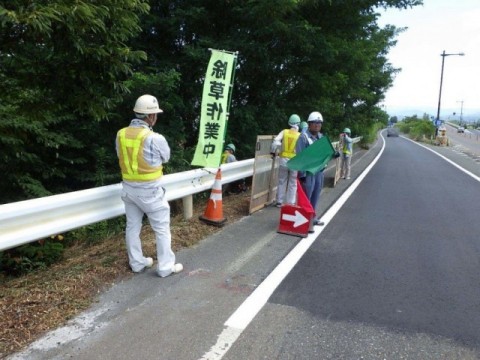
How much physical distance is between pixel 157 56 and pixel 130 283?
24.2 ft

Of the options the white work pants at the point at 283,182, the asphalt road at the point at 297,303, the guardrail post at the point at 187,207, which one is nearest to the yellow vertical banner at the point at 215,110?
the guardrail post at the point at 187,207

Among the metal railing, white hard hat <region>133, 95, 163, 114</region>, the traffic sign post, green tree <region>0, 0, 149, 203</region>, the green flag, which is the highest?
green tree <region>0, 0, 149, 203</region>

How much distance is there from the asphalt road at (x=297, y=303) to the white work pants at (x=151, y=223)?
0.55ft

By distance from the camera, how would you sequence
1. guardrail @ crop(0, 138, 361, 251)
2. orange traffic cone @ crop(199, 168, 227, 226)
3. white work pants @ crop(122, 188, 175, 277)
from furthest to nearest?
orange traffic cone @ crop(199, 168, 227, 226)
white work pants @ crop(122, 188, 175, 277)
guardrail @ crop(0, 138, 361, 251)

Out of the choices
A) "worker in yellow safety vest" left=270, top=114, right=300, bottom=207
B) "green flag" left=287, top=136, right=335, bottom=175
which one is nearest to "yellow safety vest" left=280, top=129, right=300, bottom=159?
"worker in yellow safety vest" left=270, top=114, right=300, bottom=207

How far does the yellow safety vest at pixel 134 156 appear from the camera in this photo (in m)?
4.19

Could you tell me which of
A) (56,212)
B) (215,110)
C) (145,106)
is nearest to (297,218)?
(215,110)

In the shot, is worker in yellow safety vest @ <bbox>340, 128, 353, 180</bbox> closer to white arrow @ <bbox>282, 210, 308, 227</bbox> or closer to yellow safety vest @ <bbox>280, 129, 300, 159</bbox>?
yellow safety vest @ <bbox>280, 129, 300, 159</bbox>

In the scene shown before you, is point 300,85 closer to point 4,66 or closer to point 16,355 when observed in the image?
point 4,66

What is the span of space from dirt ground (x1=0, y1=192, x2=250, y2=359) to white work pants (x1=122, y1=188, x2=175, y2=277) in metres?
0.23

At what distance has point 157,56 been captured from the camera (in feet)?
34.2

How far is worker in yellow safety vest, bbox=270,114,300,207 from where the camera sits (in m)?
8.02

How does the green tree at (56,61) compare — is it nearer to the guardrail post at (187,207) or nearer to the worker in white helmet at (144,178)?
the worker in white helmet at (144,178)

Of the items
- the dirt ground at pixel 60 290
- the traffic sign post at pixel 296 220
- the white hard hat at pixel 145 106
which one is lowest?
the dirt ground at pixel 60 290
